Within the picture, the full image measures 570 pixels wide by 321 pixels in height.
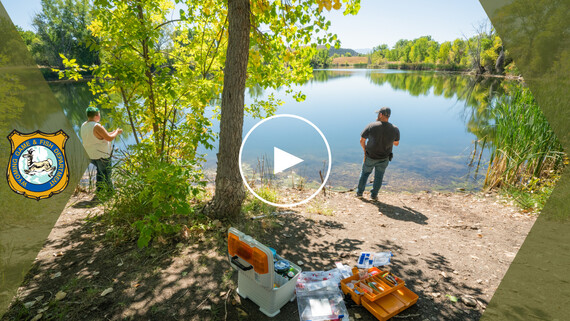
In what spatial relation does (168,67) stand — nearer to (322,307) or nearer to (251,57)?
(251,57)

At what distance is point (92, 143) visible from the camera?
18.1ft

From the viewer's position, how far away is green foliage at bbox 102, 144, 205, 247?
340 cm

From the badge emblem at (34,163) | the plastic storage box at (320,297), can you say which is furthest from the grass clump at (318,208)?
the badge emblem at (34,163)

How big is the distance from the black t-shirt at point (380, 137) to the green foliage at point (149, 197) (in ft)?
12.8

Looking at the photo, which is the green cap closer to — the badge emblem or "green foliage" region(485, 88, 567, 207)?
the badge emblem

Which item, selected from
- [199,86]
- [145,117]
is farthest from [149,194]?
[199,86]

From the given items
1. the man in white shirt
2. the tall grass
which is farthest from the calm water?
the man in white shirt

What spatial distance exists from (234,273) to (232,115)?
2.20 meters

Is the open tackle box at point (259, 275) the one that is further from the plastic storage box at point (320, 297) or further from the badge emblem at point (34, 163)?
the badge emblem at point (34, 163)

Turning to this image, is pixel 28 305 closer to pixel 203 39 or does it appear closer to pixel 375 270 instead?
pixel 375 270
